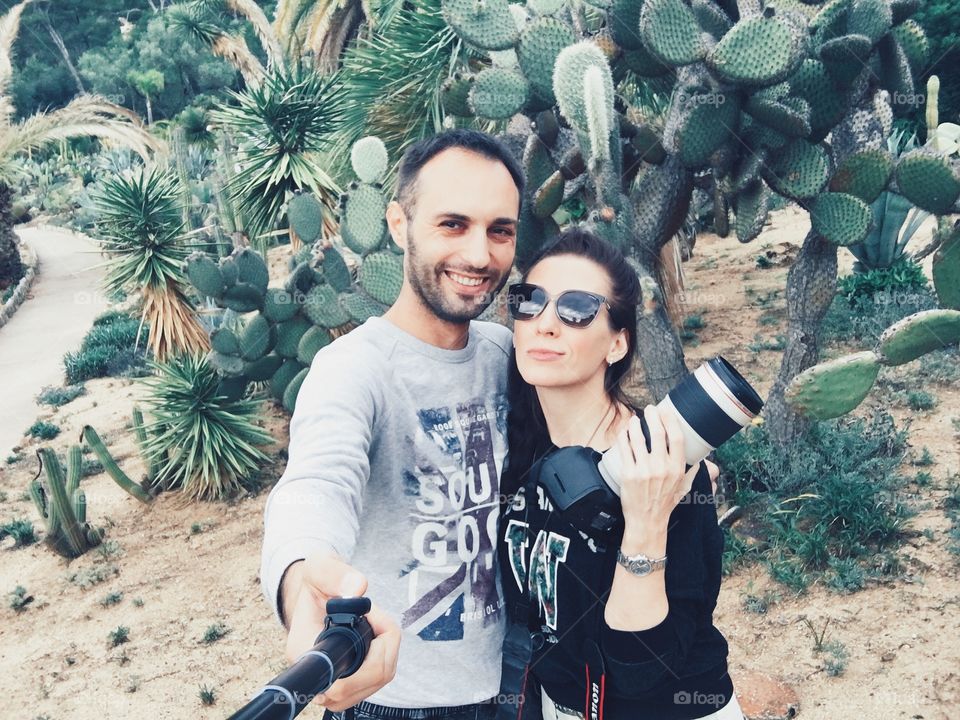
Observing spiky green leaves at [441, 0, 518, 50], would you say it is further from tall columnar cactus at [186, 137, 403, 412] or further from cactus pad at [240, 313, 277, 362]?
cactus pad at [240, 313, 277, 362]

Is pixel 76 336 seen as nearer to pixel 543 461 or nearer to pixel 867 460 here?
pixel 867 460

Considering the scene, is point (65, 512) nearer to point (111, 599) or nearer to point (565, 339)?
point (111, 599)

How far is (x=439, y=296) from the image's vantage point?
175 centimetres

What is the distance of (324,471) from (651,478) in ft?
1.84

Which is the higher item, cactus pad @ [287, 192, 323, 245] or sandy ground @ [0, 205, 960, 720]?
cactus pad @ [287, 192, 323, 245]

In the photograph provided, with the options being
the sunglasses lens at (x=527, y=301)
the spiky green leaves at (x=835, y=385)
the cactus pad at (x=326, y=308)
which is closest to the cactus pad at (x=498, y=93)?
the cactus pad at (x=326, y=308)

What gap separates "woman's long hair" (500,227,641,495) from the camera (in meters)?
1.80

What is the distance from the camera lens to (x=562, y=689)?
168 cm

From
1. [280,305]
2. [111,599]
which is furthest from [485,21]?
[111,599]

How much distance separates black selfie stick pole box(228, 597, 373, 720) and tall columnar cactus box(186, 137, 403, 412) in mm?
4652

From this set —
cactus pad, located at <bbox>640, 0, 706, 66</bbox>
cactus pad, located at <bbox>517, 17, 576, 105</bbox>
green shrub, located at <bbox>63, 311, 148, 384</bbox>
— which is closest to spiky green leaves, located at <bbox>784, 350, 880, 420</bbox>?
cactus pad, located at <bbox>640, 0, 706, 66</bbox>

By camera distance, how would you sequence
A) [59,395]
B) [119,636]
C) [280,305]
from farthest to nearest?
[59,395], [280,305], [119,636]

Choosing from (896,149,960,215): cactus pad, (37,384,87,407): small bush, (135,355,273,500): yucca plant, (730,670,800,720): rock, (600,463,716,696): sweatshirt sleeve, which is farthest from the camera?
(37,384,87,407): small bush

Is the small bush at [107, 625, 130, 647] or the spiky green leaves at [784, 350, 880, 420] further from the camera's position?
the small bush at [107, 625, 130, 647]
